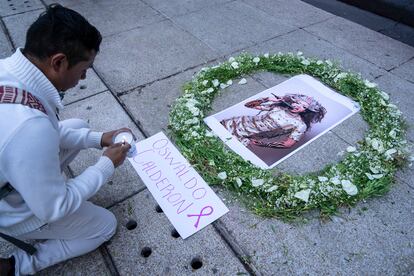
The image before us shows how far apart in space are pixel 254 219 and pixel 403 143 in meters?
1.15

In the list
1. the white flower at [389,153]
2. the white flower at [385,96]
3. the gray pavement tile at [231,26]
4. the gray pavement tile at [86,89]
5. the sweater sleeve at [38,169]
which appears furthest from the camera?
the gray pavement tile at [231,26]

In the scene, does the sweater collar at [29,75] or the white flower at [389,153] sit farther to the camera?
the white flower at [389,153]

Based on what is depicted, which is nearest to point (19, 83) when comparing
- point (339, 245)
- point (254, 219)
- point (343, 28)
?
point (254, 219)

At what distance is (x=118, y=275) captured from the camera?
1583 millimetres

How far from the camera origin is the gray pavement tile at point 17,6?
3.88 metres

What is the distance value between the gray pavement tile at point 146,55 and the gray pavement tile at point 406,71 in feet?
5.26

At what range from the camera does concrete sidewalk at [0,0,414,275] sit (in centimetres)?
162

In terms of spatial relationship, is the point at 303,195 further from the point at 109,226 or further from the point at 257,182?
the point at 109,226

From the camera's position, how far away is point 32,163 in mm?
1104

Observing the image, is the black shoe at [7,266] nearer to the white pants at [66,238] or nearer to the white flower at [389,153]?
the white pants at [66,238]

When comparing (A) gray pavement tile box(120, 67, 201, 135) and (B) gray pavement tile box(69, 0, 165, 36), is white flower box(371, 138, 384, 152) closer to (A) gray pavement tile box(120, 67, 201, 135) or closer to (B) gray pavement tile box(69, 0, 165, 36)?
(A) gray pavement tile box(120, 67, 201, 135)

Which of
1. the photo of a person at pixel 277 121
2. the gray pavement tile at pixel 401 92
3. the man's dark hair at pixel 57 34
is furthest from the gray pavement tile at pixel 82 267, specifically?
the gray pavement tile at pixel 401 92

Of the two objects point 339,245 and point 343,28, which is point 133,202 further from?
point 343,28

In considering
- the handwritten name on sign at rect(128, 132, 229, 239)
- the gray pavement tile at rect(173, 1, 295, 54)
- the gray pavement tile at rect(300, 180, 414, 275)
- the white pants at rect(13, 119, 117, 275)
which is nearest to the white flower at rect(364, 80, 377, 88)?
the gray pavement tile at rect(300, 180, 414, 275)
